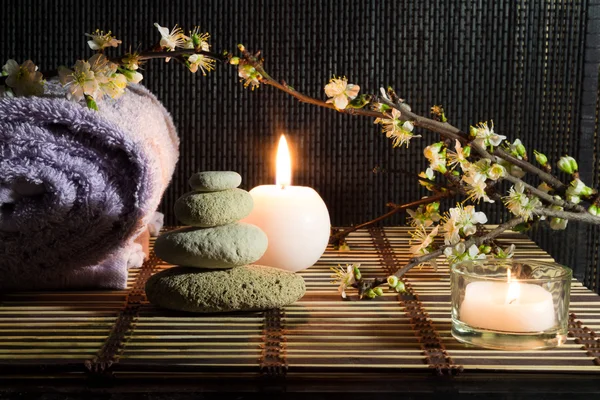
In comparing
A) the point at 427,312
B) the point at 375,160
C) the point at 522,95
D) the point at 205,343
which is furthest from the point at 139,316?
the point at 522,95

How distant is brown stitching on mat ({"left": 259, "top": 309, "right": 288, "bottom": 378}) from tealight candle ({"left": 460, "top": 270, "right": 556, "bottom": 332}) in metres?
0.14

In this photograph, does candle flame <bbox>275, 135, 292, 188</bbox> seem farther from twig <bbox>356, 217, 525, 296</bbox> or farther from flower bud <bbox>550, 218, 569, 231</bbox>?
flower bud <bbox>550, 218, 569, 231</bbox>

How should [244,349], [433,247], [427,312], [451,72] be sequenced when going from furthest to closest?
[451,72] < [433,247] < [427,312] < [244,349]

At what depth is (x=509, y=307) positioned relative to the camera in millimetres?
601

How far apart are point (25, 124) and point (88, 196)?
3.1 inches

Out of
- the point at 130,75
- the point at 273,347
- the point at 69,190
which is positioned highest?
the point at 130,75

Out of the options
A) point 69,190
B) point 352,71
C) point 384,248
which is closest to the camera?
point 69,190

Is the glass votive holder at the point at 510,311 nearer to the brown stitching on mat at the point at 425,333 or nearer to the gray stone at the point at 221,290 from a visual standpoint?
the brown stitching on mat at the point at 425,333

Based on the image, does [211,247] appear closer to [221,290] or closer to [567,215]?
[221,290]

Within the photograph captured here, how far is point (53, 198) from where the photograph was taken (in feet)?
2.32

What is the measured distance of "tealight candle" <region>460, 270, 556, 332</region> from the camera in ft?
1.97

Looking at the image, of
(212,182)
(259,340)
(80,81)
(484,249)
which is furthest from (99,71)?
(484,249)

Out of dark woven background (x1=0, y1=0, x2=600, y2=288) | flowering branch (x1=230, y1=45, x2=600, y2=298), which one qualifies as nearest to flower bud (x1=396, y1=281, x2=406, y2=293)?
flowering branch (x1=230, y1=45, x2=600, y2=298)

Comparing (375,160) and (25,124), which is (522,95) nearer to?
(375,160)
